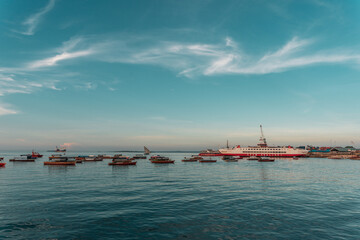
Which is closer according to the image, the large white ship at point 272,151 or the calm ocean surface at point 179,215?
the calm ocean surface at point 179,215

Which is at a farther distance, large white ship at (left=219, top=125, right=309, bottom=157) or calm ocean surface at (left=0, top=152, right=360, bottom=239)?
large white ship at (left=219, top=125, right=309, bottom=157)

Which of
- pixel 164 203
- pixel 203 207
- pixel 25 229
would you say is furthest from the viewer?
pixel 164 203

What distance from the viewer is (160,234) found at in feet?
60.7

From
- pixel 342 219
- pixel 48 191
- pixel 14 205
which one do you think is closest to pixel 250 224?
pixel 342 219

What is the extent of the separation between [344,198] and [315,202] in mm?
7041

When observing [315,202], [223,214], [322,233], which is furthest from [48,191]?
[315,202]

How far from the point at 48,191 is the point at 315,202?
147ft

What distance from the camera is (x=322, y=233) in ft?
62.6

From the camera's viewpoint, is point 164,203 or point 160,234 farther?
point 164,203

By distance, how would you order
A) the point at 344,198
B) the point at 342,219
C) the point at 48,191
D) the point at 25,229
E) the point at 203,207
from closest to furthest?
the point at 25,229 < the point at 342,219 < the point at 203,207 < the point at 344,198 < the point at 48,191

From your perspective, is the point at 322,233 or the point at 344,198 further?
the point at 344,198

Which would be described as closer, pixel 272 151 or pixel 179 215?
pixel 179 215

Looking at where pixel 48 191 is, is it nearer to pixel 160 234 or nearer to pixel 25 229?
pixel 25 229

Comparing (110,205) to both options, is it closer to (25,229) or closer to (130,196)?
(130,196)
